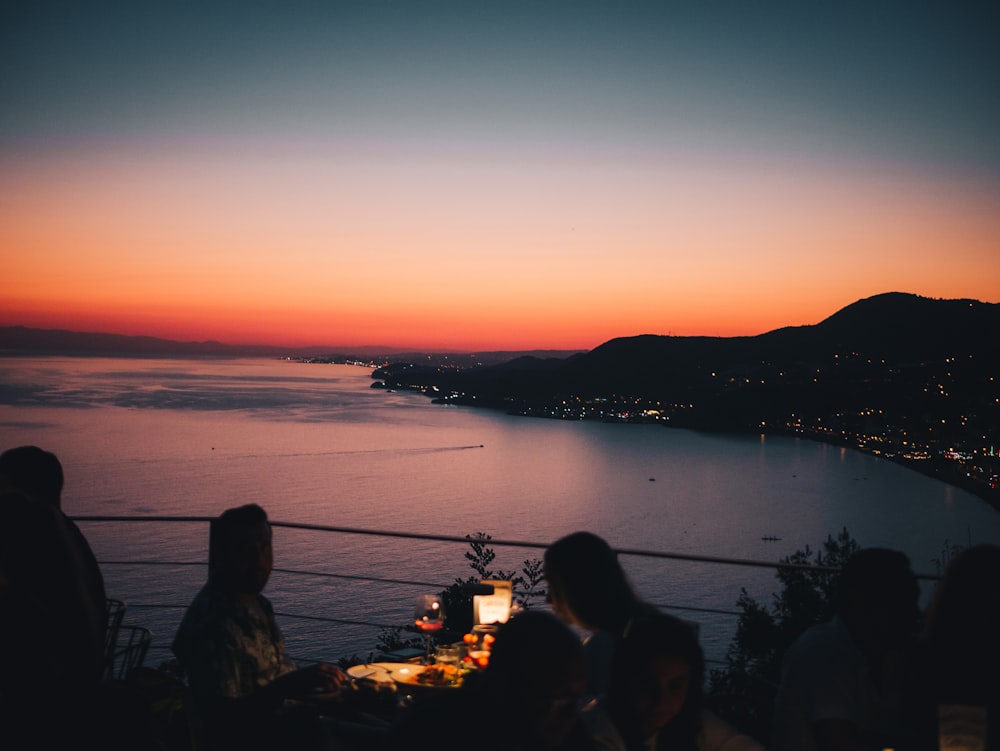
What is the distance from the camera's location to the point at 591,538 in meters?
2.35

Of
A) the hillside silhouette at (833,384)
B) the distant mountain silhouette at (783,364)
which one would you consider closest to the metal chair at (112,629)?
the hillside silhouette at (833,384)

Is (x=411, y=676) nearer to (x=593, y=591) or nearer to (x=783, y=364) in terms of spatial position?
(x=593, y=591)

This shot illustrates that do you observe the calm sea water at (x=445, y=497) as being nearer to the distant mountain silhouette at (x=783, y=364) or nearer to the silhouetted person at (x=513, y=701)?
the distant mountain silhouette at (x=783, y=364)

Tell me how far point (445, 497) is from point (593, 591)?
53312 mm

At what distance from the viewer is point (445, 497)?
54.9 metres

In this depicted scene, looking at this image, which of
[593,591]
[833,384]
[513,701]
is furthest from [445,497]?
[513,701]

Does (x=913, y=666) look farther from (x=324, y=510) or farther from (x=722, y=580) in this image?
(x=324, y=510)

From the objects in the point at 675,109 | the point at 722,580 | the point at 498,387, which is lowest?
the point at 722,580

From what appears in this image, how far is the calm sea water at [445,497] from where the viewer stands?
1490 inches

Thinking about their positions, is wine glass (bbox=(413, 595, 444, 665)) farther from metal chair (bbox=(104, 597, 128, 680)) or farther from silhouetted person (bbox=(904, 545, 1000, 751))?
Answer: silhouetted person (bbox=(904, 545, 1000, 751))

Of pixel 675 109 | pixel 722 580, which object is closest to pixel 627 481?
pixel 722 580

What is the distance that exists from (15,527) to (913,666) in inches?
98.5

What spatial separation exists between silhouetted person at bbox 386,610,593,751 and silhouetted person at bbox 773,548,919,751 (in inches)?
40.9

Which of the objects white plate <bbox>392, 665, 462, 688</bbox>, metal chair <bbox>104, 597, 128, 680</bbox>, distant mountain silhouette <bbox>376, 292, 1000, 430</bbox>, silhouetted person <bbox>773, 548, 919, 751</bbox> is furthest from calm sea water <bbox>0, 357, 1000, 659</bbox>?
silhouetted person <bbox>773, 548, 919, 751</bbox>
